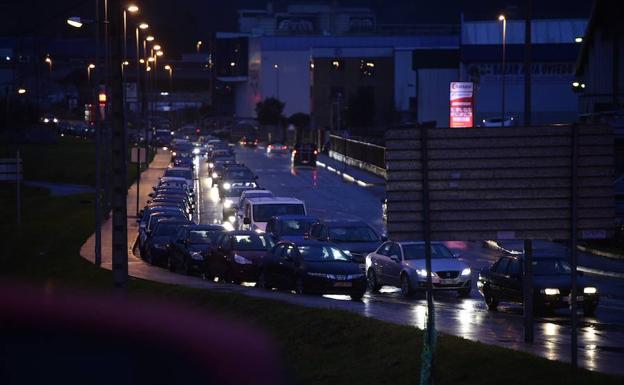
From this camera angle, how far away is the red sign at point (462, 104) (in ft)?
225

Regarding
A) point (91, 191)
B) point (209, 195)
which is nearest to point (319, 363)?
point (209, 195)

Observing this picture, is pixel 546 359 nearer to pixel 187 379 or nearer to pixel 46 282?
pixel 187 379

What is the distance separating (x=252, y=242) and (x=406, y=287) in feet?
16.8

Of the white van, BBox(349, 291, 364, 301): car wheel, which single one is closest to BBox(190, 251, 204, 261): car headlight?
the white van

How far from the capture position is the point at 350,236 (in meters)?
34.5

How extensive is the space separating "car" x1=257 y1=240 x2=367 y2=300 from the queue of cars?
2 cm

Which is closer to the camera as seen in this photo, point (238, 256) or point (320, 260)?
point (320, 260)

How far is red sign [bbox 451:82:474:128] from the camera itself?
225 ft

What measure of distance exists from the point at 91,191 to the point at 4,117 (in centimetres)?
4124

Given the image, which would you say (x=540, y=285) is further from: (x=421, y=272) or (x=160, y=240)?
(x=160, y=240)

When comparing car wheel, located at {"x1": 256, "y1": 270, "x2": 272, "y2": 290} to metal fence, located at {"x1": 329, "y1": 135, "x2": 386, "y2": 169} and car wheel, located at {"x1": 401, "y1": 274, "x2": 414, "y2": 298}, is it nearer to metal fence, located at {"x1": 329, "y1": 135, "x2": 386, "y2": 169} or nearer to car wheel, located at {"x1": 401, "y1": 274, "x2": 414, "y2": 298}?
car wheel, located at {"x1": 401, "y1": 274, "x2": 414, "y2": 298}

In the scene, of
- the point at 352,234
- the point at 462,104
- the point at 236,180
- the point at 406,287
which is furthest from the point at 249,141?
the point at 406,287

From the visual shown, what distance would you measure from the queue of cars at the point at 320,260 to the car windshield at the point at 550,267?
0.07ft

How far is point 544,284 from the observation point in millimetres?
25391
